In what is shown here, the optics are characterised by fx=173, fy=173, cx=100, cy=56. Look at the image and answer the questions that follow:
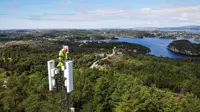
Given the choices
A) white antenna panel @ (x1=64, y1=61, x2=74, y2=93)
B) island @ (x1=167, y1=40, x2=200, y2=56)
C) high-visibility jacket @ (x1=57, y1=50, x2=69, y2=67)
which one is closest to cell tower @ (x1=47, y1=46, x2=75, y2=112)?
white antenna panel @ (x1=64, y1=61, x2=74, y2=93)

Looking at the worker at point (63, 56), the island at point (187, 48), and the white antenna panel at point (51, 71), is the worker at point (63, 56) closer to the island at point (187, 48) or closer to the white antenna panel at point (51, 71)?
the white antenna panel at point (51, 71)

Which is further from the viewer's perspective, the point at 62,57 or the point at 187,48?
the point at 187,48

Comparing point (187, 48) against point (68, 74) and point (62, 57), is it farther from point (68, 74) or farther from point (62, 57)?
point (68, 74)

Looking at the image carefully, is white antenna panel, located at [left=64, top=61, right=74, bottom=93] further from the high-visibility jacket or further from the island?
the island

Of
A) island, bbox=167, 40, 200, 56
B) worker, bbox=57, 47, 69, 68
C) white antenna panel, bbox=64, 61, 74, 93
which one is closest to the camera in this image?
white antenna panel, bbox=64, 61, 74, 93

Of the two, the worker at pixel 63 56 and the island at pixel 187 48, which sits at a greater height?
the worker at pixel 63 56

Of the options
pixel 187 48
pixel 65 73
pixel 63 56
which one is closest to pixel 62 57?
pixel 63 56

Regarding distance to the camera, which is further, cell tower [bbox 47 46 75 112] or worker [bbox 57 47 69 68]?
worker [bbox 57 47 69 68]

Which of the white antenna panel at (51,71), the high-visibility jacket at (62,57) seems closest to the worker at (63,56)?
the high-visibility jacket at (62,57)

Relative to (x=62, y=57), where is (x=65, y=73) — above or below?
below

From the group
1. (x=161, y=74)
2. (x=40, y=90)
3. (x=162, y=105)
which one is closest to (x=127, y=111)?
(x=162, y=105)

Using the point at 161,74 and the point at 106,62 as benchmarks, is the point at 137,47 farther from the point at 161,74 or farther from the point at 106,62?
the point at 161,74
